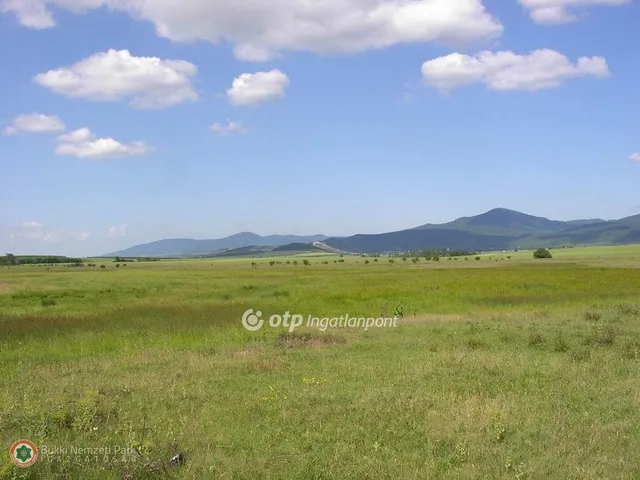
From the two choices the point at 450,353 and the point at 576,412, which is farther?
the point at 450,353

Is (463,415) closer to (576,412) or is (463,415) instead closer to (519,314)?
(576,412)

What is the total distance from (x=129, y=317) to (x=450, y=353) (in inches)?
727

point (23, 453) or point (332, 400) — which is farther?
point (332, 400)

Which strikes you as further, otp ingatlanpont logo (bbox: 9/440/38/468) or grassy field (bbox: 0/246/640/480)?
grassy field (bbox: 0/246/640/480)

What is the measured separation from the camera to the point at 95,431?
8930mm

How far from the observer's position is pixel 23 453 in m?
7.38

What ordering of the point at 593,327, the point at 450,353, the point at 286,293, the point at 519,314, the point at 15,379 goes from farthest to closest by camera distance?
1. the point at 286,293
2. the point at 519,314
3. the point at 593,327
4. the point at 450,353
5. the point at 15,379

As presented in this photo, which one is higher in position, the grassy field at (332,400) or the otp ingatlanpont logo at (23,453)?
the otp ingatlanpont logo at (23,453)

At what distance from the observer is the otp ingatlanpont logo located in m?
7.13

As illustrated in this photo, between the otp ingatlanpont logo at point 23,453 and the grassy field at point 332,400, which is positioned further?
the grassy field at point 332,400

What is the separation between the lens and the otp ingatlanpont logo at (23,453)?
7129mm

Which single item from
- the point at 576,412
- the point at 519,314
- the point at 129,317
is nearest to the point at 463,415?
the point at 576,412

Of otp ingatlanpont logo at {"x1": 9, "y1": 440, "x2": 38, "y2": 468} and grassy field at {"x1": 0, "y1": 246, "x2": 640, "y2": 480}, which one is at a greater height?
otp ingatlanpont logo at {"x1": 9, "y1": 440, "x2": 38, "y2": 468}

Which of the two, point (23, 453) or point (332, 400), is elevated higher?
point (23, 453)
